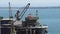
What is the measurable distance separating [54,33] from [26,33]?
398 inches

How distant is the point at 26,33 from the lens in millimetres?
16078

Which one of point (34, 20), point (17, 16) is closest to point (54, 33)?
point (17, 16)

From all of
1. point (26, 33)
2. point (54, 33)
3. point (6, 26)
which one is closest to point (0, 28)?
point (6, 26)

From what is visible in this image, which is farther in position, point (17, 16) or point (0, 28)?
point (17, 16)

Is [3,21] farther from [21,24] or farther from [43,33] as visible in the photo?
[43,33]

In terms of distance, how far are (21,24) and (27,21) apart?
37 cm

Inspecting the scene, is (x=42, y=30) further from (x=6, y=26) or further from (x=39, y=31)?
(x=6, y=26)

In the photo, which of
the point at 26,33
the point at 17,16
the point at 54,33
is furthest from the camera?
the point at 54,33

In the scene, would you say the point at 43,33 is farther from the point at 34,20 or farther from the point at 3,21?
the point at 3,21

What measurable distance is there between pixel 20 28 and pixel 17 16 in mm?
3082

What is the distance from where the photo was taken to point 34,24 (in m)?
16.7

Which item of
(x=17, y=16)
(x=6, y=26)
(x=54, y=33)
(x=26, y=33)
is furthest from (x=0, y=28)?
(x=54, y=33)

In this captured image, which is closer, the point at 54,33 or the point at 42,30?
the point at 42,30

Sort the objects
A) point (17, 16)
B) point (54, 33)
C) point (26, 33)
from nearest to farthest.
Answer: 1. point (26, 33)
2. point (17, 16)
3. point (54, 33)
